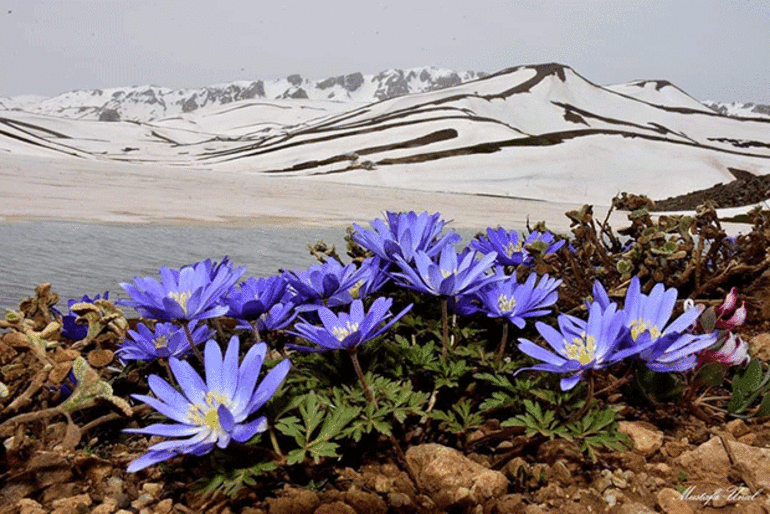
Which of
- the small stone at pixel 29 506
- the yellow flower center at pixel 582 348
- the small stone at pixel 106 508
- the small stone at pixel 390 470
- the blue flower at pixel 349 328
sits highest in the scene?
the blue flower at pixel 349 328

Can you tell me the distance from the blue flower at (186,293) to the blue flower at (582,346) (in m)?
0.63

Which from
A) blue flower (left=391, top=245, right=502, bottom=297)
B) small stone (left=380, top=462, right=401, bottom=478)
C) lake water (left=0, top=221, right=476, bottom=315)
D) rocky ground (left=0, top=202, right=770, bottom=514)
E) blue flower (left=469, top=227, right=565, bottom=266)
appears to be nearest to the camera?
rocky ground (left=0, top=202, right=770, bottom=514)

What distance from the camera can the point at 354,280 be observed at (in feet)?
4.25

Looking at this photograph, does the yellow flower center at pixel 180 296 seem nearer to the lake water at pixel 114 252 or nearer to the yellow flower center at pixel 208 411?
the yellow flower center at pixel 208 411

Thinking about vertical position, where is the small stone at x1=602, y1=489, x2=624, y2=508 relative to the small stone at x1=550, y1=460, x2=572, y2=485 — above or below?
below

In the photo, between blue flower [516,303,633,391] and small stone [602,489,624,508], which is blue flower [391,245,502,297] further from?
small stone [602,489,624,508]

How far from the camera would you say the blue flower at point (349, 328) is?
1.04 metres

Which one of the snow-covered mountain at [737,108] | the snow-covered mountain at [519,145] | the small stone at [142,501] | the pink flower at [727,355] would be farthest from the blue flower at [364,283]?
the snow-covered mountain at [737,108]

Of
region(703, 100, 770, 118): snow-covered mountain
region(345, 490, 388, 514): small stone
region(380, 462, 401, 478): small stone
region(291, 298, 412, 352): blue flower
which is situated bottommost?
region(380, 462, 401, 478): small stone

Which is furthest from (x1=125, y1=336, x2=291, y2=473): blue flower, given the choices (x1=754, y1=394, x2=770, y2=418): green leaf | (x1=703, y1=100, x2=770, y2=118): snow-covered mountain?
(x1=703, y1=100, x2=770, y2=118): snow-covered mountain

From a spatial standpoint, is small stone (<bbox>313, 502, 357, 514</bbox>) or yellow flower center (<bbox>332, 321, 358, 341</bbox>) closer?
small stone (<bbox>313, 502, 357, 514</bbox>)

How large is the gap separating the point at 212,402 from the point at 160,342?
38 centimetres

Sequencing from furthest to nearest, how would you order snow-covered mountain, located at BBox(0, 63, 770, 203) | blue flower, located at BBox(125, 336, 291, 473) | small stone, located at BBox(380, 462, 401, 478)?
snow-covered mountain, located at BBox(0, 63, 770, 203), small stone, located at BBox(380, 462, 401, 478), blue flower, located at BBox(125, 336, 291, 473)

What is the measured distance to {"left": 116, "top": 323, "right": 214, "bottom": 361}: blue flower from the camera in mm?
1211
